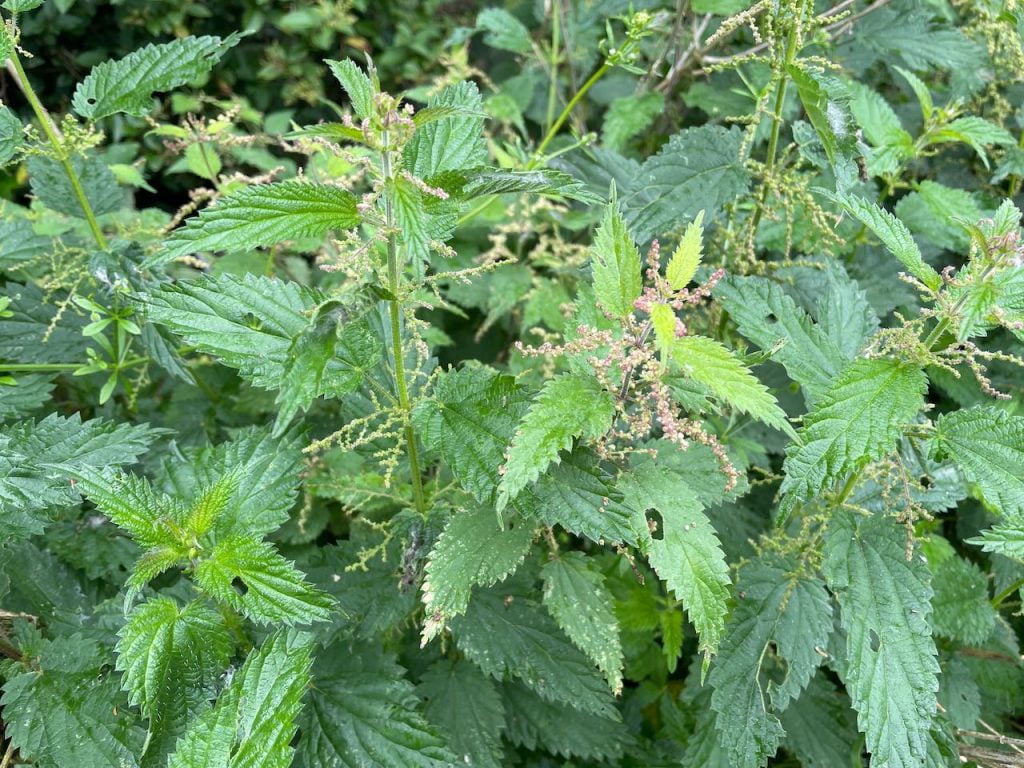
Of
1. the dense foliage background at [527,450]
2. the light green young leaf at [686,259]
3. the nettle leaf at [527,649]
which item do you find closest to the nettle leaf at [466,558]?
the dense foliage background at [527,450]

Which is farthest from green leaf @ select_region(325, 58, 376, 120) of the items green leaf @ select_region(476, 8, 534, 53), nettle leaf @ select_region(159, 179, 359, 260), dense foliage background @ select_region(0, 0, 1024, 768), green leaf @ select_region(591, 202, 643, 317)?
green leaf @ select_region(476, 8, 534, 53)

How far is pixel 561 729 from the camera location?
1.88 meters

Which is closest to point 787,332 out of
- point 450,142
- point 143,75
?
point 450,142

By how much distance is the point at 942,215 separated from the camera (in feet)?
7.29

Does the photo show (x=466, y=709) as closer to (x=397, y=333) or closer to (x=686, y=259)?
(x=397, y=333)

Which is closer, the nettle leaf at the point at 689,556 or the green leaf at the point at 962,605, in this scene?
the nettle leaf at the point at 689,556

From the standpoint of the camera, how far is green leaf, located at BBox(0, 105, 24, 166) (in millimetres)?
1713

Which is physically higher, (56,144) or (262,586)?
(56,144)

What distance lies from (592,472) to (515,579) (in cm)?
52

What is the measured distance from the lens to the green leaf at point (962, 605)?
73.7 inches

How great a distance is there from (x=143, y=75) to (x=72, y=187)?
0.41 metres

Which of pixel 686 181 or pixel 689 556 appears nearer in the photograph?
pixel 689 556

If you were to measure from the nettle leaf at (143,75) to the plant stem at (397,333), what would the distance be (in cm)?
89

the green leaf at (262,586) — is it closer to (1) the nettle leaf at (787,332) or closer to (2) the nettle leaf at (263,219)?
(2) the nettle leaf at (263,219)
